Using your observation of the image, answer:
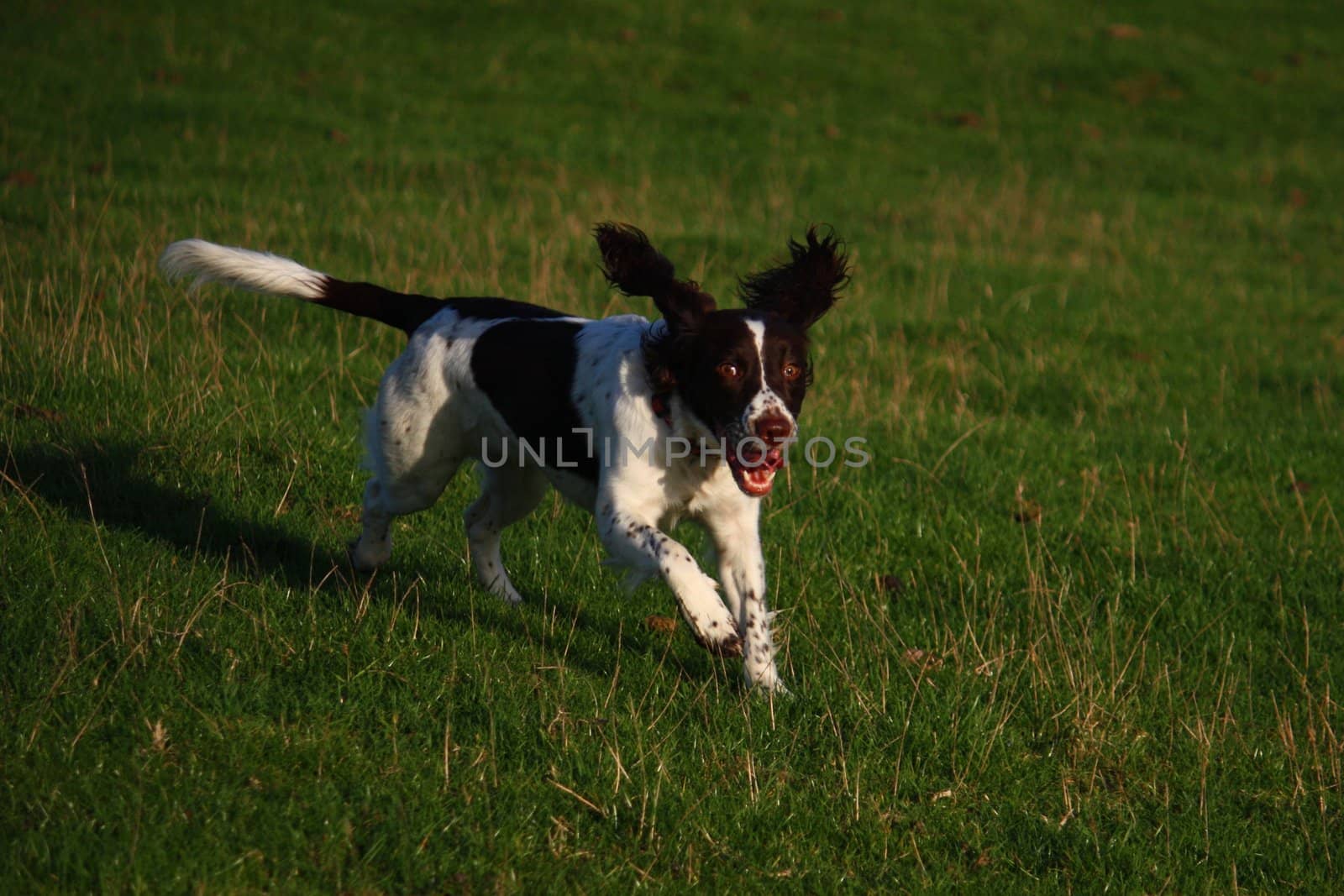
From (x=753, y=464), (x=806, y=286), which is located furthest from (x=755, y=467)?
(x=806, y=286)

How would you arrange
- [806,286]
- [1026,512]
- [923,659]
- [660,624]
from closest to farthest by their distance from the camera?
[806,286] → [923,659] → [660,624] → [1026,512]

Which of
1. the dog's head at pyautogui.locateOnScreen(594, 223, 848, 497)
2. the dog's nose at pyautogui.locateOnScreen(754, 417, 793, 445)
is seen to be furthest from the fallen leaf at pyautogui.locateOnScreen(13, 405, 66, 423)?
the dog's nose at pyautogui.locateOnScreen(754, 417, 793, 445)

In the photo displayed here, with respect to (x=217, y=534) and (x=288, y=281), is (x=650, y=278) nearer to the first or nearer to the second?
(x=288, y=281)

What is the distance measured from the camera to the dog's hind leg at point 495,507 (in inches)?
206

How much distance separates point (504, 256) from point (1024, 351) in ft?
11.8

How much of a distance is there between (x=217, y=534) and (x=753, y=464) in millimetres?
2206

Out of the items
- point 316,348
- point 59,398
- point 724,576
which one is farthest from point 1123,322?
point 59,398

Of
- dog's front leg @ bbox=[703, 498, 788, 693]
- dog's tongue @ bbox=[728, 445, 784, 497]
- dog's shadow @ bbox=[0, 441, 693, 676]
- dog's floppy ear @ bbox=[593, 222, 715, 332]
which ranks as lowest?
dog's shadow @ bbox=[0, 441, 693, 676]

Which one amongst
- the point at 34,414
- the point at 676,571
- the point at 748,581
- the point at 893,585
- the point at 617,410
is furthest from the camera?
the point at 34,414

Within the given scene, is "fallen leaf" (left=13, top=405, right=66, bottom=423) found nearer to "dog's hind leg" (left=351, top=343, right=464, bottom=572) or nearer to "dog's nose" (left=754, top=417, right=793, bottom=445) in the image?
"dog's hind leg" (left=351, top=343, right=464, bottom=572)

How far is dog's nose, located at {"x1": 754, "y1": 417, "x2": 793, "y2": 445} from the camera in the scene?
400cm

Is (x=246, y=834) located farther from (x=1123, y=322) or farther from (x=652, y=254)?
(x=1123, y=322)

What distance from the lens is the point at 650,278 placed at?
14.7 ft

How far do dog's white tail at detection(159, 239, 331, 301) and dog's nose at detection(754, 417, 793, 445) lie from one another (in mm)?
2107
